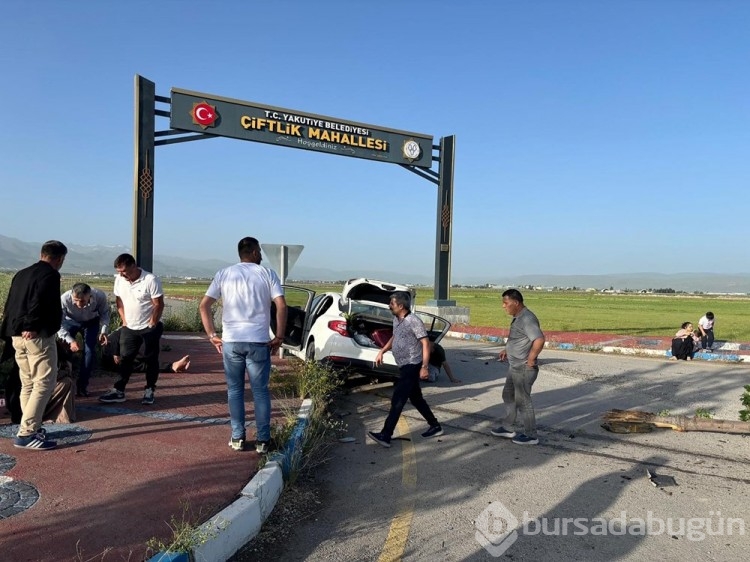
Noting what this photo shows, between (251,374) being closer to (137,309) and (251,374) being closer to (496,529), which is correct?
(137,309)

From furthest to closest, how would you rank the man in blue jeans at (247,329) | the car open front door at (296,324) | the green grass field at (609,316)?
the green grass field at (609,316) → the car open front door at (296,324) → the man in blue jeans at (247,329)

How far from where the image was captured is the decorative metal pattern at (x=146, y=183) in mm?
13094

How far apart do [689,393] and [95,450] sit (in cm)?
929

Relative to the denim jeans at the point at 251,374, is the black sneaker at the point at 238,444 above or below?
below

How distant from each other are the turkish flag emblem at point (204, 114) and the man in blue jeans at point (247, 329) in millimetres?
10271

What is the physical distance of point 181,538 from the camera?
A: 3119 millimetres

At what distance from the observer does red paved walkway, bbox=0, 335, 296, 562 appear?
10.8 ft

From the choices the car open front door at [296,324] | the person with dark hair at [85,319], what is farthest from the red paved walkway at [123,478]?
the car open front door at [296,324]

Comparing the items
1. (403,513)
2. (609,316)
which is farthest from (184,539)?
(609,316)

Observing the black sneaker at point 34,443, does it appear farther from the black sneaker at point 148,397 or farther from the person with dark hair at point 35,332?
the black sneaker at point 148,397

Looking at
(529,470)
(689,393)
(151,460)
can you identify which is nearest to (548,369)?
(689,393)

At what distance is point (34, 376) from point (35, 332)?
403 mm

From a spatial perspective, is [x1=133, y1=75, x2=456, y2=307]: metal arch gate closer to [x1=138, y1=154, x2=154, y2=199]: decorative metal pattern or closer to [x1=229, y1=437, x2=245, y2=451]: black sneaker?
[x1=138, y1=154, x2=154, y2=199]: decorative metal pattern

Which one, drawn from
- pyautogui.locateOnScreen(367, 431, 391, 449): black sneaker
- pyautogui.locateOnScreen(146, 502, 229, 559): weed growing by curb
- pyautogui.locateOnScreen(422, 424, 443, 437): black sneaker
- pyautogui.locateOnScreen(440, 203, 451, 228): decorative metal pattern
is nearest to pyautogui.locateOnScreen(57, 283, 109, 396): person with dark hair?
pyautogui.locateOnScreen(367, 431, 391, 449): black sneaker
